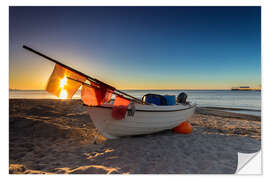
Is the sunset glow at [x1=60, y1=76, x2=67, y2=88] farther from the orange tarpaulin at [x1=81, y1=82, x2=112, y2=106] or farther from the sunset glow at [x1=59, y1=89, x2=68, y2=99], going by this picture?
the orange tarpaulin at [x1=81, y1=82, x2=112, y2=106]

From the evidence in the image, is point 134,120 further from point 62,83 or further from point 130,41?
point 130,41

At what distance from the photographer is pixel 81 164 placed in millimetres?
2672

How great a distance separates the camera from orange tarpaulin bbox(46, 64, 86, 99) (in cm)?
294

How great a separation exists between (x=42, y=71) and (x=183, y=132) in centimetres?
463

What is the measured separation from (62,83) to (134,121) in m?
1.89

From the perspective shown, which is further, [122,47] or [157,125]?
[122,47]

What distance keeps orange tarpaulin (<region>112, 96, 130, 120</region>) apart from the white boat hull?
0.43 feet

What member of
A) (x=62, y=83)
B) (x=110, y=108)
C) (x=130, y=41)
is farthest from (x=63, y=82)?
(x=130, y=41)

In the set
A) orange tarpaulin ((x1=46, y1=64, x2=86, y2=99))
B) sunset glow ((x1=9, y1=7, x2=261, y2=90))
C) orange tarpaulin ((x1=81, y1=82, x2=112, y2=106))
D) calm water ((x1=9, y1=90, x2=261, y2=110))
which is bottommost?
calm water ((x1=9, y1=90, x2=261, y2=110))

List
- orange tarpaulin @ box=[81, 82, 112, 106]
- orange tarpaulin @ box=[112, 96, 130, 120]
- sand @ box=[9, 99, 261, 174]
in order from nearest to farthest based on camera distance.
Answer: sand @ box=[9, 99, 261, 174]
orange tarpaulin @ box=[81, 82, 112, 106]
orange tarpaulin @ box=[112, 96, 130, 120]

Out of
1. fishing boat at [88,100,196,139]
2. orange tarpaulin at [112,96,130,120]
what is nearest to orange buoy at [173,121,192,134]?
fishing boat at [88,100,196,139]

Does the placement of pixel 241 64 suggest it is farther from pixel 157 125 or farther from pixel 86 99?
pixel 86 99

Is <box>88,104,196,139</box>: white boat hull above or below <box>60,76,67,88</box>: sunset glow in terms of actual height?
below
